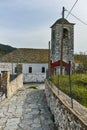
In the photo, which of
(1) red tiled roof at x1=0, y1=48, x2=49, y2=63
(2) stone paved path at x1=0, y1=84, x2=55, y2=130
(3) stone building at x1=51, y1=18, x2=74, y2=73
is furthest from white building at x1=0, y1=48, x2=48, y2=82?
(2) stone paved path at x1=0, y1=84, x2=55, y2=130

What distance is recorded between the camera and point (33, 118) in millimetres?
13180

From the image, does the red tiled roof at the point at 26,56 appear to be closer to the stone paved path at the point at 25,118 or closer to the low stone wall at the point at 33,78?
the low stone wall at the point at 33,78

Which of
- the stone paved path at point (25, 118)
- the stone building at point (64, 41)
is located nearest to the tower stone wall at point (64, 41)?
the stone building at point (64, 41)

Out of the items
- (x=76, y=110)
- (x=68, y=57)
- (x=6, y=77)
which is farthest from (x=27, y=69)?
(x=76, y=110)

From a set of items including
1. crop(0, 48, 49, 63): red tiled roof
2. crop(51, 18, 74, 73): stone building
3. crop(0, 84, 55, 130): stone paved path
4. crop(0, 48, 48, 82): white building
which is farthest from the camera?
crop(0, 48, 49, 63): red tiled roof

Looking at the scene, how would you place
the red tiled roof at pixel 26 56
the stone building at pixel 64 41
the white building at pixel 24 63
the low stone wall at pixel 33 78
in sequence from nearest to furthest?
the stone building at pixel 64 41 → the low stone wall at pixel 33 78 → the white building at pixel 24 63 → the red tiled roof at pixel 26 56

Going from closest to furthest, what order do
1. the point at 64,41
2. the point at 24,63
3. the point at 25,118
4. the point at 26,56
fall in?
the point at 25,118 < the point at 64,41 < the point at 24,63 < the point at 26,56

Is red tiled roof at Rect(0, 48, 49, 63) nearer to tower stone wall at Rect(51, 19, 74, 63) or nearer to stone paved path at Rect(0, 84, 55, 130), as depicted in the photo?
tower stone wall at Rect(51, 19, 74, 63)

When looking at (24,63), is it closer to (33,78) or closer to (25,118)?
(33,78)

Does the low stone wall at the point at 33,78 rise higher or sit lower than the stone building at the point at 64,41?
lower

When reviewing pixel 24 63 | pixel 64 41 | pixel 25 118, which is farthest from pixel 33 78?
pixel 25 118

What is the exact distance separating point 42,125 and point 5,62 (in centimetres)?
4173

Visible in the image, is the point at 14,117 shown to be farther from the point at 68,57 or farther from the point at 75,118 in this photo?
the point at 68,57

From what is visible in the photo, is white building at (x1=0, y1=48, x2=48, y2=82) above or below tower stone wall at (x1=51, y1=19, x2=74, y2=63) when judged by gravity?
below
